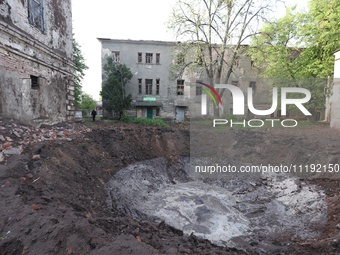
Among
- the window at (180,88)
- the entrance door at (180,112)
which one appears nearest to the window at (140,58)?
the window at (180,88)

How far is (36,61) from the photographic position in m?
6.77

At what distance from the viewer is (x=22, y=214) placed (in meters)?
2.54

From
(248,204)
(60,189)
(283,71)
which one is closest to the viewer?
(60,189)

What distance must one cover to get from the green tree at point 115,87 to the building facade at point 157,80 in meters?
Result: 1.38

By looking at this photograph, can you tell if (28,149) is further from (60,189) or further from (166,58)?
(166,58)

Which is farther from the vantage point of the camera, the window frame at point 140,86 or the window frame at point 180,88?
the window frame at point 180,88

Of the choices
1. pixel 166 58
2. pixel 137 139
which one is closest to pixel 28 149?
pixel 137 139

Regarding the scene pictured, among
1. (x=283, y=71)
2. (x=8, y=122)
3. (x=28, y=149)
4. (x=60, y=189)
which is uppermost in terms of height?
A: (x=283, y=71)

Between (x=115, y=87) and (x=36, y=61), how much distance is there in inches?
465

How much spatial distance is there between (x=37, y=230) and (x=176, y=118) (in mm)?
18547

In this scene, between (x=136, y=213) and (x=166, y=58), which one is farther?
(x=166, y=58)

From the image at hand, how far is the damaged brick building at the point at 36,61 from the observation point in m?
5.55

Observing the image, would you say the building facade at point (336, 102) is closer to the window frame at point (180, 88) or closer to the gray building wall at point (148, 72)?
the window frame at point (180, 88)

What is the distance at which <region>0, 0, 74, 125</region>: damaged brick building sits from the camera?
18.2 feet
